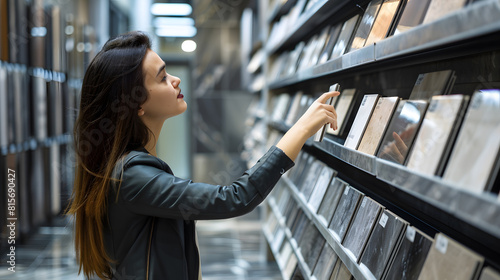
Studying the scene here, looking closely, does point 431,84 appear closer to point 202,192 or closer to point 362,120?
point 362,120

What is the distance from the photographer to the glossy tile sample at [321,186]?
2.13 m

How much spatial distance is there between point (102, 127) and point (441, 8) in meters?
1.00

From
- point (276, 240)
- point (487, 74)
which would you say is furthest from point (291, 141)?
point (276, 240)

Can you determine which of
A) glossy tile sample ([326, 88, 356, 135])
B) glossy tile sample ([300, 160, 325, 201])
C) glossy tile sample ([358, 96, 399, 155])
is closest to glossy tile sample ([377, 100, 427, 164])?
glossy tile sample ([358, 96, 399, 155])

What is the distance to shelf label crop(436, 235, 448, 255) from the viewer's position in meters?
1.07

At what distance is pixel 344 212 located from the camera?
1779 millimetres

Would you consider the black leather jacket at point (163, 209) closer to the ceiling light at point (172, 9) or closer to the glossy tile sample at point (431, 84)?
the glossy tile sample at point (431, 84)

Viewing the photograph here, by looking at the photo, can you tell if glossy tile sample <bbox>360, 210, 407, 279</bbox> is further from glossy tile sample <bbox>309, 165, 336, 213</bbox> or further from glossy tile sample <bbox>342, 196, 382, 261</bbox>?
glossy tile sample <bbox>309, 165, 336, 213</bbox>

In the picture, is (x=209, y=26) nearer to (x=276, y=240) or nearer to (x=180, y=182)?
(x=276, y=240)

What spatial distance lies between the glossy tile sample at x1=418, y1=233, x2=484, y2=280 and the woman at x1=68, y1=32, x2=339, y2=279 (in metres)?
0.44

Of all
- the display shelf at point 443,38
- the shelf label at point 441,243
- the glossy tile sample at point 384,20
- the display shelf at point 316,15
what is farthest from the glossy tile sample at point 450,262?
the display shelf at point 316,15

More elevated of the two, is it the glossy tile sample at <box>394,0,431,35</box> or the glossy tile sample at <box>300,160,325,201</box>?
the glossy tile sample at <box>394,0,431,35</box>

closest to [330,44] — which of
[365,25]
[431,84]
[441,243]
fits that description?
[365,25]

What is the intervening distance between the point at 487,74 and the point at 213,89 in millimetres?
7683
